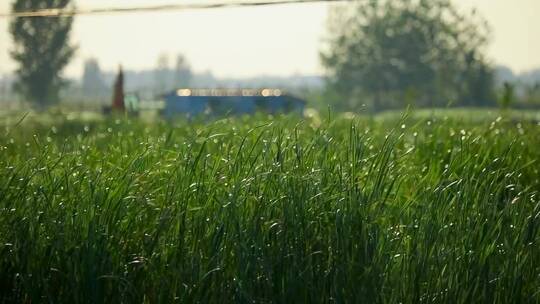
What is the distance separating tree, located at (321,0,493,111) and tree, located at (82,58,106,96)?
70.4 m

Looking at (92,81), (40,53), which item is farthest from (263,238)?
(92,81)

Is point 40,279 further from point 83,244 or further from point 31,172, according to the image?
point 31,172

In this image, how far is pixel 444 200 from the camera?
17.9ft

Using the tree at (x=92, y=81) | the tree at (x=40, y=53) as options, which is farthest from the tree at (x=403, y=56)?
the tree at (x=92, y=81)

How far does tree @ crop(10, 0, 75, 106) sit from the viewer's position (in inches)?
2566

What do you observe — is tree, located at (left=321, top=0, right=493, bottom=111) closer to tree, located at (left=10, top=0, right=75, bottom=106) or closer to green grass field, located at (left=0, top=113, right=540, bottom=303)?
tree, located at (left=10, top=0, right=75, bottom=106)

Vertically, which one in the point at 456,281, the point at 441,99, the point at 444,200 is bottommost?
the point at 441,99

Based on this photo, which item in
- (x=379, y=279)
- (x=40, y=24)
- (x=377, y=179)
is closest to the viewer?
(x=379, y=279)

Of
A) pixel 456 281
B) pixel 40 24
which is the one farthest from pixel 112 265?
pixel 40 24

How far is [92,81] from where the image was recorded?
15725 centimetres

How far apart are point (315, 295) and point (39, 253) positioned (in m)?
1.45

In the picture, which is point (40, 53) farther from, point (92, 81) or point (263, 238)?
point (92, 81)

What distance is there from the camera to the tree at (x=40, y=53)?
6519cm

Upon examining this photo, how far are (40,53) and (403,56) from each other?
30092mm
